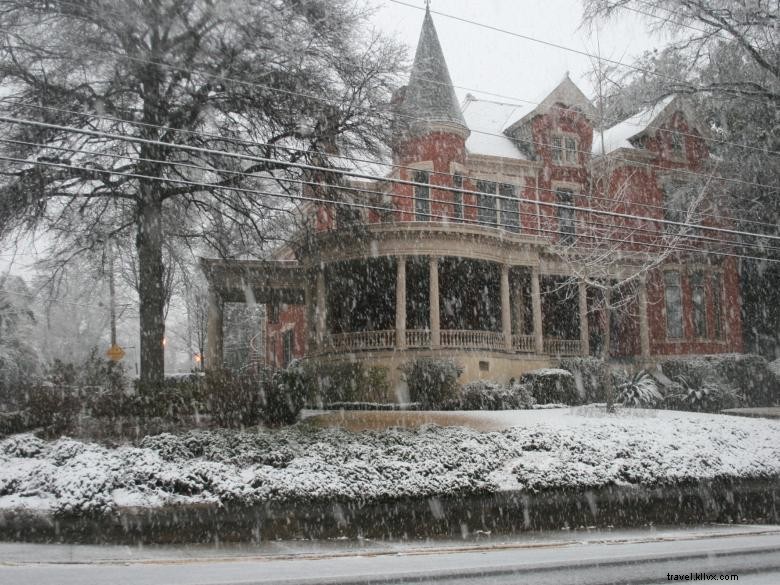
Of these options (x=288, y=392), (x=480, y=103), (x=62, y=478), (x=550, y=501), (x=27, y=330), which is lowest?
(x=550, y=501)

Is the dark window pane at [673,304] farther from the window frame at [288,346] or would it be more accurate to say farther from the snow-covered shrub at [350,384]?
the window frame at [288,346]

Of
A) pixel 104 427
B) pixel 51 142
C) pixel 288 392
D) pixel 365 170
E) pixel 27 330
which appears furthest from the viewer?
pixel 27 330

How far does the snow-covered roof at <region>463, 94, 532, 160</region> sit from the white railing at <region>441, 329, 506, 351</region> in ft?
27.9

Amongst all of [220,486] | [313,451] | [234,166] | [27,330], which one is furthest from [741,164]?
[27,330]

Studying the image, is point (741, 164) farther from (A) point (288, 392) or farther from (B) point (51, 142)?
(B) point (51, 142)

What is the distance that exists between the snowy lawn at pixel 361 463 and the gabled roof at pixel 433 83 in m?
14.8

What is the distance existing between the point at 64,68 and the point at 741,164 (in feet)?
79.9

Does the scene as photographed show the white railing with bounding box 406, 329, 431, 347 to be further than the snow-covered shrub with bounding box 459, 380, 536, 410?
Yes

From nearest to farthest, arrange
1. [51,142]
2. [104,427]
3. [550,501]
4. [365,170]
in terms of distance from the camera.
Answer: [550,501]
[104,427]
[51,142]
[365,170]

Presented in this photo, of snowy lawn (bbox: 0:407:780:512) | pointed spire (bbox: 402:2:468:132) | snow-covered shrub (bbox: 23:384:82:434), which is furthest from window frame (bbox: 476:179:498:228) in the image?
snow-covered shrub (bbox: 23:384:82:434)

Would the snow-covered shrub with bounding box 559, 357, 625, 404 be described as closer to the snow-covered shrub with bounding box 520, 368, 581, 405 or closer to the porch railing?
the snow-covered shrub with bounding box 520, 368, 581, 405

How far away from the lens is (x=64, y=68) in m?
16.9

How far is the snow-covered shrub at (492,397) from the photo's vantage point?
20.4 metres

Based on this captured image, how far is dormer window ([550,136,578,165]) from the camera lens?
30.8 m
